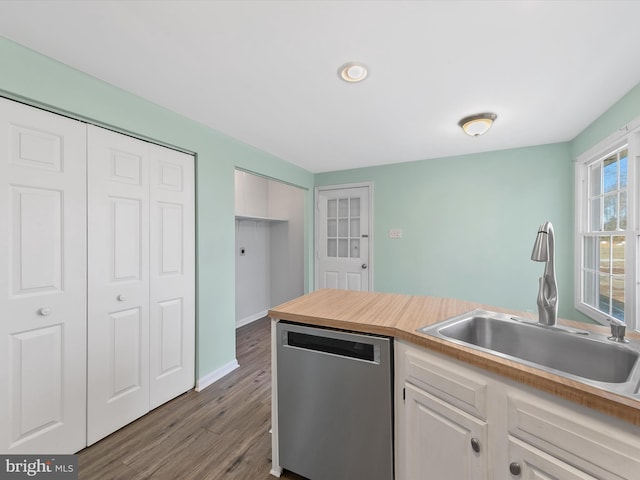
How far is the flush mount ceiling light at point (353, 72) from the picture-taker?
160 cm

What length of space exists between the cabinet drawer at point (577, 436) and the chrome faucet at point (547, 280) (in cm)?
58

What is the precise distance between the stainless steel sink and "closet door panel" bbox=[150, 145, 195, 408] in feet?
6.38

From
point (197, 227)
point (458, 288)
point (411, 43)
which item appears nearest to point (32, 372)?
point (197, 227)

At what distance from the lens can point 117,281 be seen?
6.19 feet

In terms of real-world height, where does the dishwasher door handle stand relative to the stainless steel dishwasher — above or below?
above

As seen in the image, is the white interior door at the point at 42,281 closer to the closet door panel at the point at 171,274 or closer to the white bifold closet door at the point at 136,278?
the white bifold closet door at the point at 136,278

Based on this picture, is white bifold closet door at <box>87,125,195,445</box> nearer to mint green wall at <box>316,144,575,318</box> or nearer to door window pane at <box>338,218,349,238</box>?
door window pane at <box>338,218,349,238</box>

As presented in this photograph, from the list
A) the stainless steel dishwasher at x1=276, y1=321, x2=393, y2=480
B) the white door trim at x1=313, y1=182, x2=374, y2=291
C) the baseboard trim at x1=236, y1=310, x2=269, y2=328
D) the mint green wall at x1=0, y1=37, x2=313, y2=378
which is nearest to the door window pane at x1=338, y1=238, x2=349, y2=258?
the white door trim at x1=313, y1=182, x2=374, y2=291

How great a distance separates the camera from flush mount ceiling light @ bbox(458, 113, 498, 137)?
2.25 m

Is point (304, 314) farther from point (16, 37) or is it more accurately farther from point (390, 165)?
point (390, 165)

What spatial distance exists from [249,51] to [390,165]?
106 inches

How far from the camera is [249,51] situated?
58.7 inches

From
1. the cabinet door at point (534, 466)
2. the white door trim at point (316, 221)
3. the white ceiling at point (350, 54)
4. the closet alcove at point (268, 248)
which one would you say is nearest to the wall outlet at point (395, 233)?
the white door trim at point (316, 221)

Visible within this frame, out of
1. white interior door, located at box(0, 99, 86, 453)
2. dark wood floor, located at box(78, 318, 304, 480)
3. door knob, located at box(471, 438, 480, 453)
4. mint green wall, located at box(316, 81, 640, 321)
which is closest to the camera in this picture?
door knob, located at box(471, 438, 480, 453)
